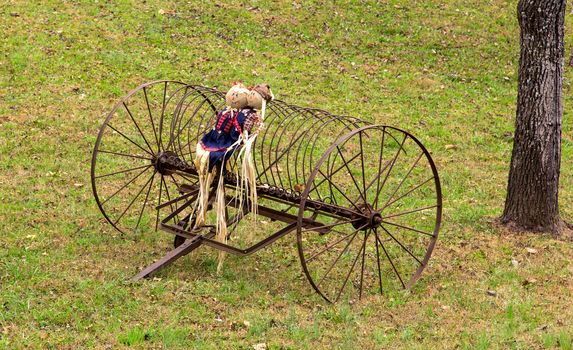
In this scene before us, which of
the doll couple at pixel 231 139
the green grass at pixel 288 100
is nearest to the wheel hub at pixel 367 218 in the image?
the green grass at pixel 288 100

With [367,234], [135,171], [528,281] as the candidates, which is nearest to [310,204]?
[367,234]

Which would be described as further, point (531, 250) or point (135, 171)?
point (135, 171)

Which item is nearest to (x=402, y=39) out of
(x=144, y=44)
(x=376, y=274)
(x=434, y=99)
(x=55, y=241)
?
(x=434, y=99)

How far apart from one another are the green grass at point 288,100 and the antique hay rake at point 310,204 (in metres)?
0.25

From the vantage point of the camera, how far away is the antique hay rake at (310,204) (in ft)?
23.7

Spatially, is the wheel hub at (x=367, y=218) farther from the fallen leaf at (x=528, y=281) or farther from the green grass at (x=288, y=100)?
the fallen leaf at (x=528, y=281)

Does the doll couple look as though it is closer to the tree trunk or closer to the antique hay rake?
the antique hay rake

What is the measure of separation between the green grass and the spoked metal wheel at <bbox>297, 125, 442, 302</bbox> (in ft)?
0.73

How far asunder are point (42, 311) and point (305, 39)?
31.3 ft

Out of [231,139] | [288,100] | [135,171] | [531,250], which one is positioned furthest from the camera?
[288,100]

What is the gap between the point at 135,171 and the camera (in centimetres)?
1000

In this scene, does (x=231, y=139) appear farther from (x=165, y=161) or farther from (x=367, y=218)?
(x=367, y=218)

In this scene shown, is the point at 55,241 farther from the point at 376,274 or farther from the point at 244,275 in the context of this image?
the point at 376,274

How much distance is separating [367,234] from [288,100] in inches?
221
